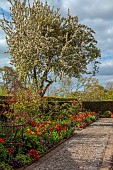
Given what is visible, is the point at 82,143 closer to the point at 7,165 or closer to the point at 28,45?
the point at 7,165

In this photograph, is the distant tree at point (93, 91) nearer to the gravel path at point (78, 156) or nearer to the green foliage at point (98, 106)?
the green foliage at point (98, 106)

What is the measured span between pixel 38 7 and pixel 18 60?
3.69m

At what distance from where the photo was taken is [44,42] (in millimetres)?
19781

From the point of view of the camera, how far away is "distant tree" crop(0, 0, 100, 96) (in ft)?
64.8

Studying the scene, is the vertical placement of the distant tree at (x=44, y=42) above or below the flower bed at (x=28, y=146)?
above

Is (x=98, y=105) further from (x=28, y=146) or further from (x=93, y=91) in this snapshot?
(x=28, y=146)

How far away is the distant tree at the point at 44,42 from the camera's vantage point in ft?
64.8

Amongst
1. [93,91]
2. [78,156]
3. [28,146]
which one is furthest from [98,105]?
[28,146]

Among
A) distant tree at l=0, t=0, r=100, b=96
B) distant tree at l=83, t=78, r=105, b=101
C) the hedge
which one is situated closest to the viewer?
distant tree at l=0, t=0, r=100, b=96

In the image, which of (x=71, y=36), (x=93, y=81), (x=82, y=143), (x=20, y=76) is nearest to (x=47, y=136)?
(x=82, y=143)

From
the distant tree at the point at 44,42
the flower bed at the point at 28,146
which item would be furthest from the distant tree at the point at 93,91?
the flower bed at the point at 28,146

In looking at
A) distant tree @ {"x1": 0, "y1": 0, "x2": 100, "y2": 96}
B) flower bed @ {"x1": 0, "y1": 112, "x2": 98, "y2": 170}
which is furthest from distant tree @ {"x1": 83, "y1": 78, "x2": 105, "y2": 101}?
flower bed @ {"x1": 0, "y1": 112, "x2": 98, "y2": 170}

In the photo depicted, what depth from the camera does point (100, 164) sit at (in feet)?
22.0

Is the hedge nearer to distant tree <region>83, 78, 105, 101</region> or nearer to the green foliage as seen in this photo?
the green foliage
